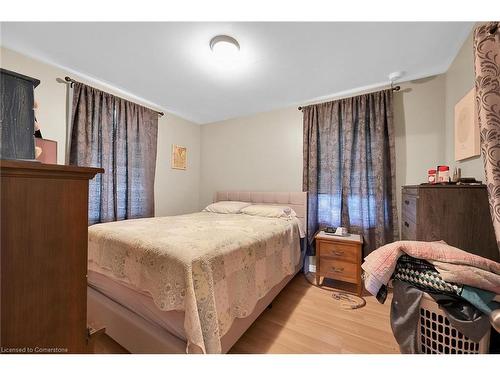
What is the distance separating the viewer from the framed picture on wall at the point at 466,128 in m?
1.59

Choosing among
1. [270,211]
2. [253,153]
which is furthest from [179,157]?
[270,211]

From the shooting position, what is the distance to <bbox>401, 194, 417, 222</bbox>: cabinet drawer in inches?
61.8

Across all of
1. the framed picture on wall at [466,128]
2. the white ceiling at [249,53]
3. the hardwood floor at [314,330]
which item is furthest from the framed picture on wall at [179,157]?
the framed picture on wall at [466,128]

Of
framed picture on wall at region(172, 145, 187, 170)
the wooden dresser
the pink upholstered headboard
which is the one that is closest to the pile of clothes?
the wooden dresser

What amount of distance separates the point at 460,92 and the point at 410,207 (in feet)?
4.01

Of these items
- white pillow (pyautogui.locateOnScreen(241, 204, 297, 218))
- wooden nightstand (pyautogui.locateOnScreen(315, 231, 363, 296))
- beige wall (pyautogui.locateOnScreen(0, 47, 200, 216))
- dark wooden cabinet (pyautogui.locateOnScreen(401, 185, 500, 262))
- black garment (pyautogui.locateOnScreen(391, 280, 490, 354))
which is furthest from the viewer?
white pillow (pyautogui.locateOnScreen(241, 204, 297, 218))

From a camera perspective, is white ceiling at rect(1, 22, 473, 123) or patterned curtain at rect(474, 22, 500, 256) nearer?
patterned curtain at rect(474, 22, 500, 256)

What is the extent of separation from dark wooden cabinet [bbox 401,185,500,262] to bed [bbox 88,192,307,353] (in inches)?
46.9

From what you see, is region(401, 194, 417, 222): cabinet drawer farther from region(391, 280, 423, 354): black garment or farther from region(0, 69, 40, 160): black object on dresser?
region(0, 69, 40, 160): black object on dresser

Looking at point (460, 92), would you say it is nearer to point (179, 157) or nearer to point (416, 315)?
point (416, 315)

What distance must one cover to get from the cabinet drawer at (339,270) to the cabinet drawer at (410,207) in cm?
79

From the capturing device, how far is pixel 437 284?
34.3 inches
